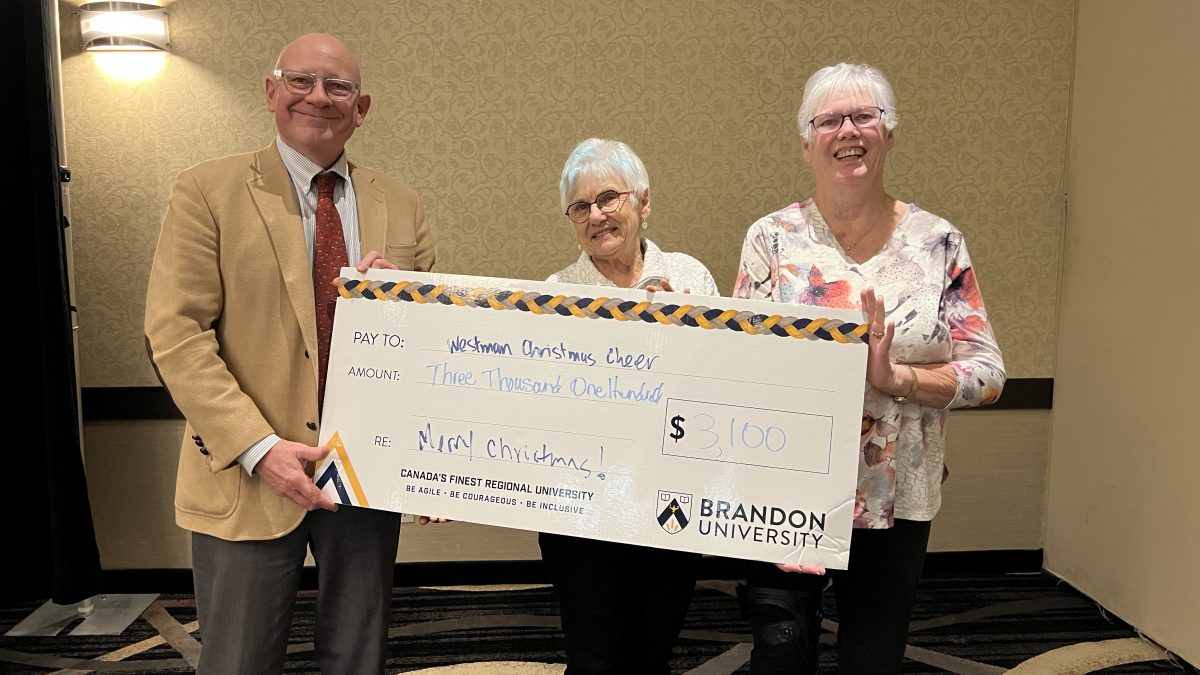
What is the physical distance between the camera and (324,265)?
66.2 inches

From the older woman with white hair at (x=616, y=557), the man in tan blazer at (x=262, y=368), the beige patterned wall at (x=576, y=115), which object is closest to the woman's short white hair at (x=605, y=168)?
the older woman with white hair at (x=616, y=557)

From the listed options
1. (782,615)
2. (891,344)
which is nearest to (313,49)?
(891,344)

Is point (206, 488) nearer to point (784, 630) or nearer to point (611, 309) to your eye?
point (611, 309)

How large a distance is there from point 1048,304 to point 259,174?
9.67 ft

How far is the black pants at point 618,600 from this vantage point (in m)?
1.71

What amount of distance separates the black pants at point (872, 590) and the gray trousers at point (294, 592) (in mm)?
755

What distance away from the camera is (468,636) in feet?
9.46

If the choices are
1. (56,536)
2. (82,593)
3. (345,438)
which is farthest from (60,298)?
(345,438)

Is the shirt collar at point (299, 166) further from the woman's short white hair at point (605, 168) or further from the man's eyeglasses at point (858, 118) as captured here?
the man's eyeglasses at point (858, 118)

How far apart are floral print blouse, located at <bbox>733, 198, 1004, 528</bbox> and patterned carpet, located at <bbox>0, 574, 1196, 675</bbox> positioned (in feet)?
4.22

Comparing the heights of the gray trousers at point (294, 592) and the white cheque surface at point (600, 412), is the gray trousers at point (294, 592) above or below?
below

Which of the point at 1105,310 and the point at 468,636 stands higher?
the point at 1105,310

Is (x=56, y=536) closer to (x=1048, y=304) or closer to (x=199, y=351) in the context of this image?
(x=199, y=351)

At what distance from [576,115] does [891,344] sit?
193 cm
